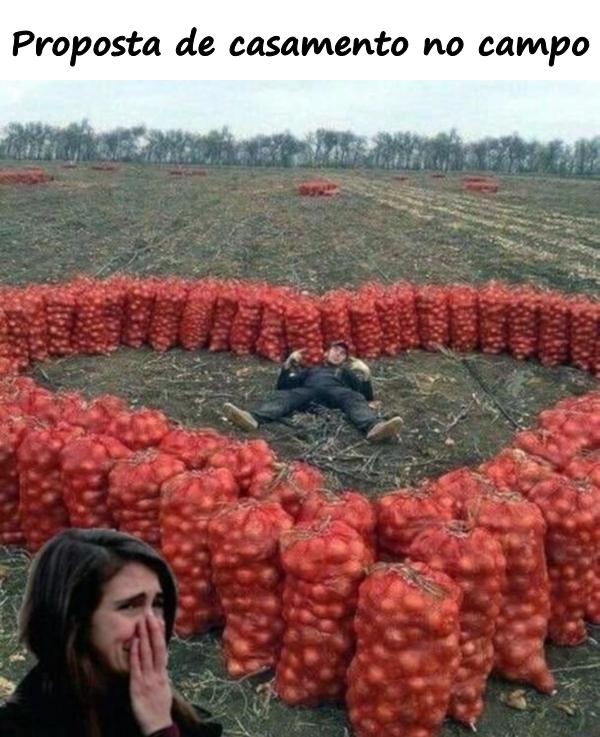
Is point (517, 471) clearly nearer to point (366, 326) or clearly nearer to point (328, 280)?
point (366, 326)

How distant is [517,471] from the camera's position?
5.09 m

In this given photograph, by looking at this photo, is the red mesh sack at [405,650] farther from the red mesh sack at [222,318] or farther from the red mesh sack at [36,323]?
the red mesh sack at [36,323]

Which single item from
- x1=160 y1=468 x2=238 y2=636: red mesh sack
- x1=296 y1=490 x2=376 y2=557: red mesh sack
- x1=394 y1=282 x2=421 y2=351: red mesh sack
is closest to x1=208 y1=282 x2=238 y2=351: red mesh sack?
x1=394 y1=282 x2=421 y2=351: red mesh sack

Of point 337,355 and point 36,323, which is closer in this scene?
point 337,355

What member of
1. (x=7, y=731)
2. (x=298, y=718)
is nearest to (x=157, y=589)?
(x=7, y=731)

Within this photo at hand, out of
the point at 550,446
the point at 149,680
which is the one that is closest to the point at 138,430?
the point at 550,446

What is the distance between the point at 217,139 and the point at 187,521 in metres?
115

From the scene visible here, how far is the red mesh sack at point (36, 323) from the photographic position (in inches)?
399

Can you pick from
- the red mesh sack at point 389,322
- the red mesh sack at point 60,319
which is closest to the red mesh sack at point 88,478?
the red mesh sack at point 60,319

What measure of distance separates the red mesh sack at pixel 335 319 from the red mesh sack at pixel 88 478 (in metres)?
5.30

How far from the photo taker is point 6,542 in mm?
5766

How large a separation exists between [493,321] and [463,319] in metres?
0.40

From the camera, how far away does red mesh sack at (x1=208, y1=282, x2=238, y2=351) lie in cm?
1060

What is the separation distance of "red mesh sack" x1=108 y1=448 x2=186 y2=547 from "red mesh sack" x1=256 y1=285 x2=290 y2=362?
Answer: 5.36 meters
